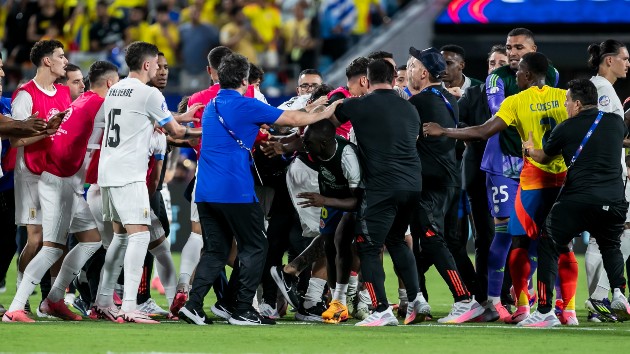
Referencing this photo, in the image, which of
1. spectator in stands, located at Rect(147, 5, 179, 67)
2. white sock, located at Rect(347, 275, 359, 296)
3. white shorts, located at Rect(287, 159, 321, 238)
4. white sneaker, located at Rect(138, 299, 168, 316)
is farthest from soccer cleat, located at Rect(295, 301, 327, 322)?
spectator in stands, located at Rect(147, 5, 179, 67)

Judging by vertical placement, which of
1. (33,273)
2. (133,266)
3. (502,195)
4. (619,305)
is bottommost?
(619,305)

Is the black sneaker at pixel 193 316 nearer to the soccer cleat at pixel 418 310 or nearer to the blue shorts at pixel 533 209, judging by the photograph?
the soccer cleat at pixel 418 310

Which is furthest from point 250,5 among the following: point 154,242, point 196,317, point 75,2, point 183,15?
point 196,317

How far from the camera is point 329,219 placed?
11297 mm

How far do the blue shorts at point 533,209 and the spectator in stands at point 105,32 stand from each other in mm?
11739

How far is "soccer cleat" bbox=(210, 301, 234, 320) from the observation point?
35.8 ft

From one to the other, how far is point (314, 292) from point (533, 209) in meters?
2.16

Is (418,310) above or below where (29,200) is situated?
below

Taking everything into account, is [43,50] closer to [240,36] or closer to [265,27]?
[240,36]

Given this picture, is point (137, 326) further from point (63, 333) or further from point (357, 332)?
point (357, 332)

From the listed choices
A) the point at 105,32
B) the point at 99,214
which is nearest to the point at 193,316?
the point at 99,214

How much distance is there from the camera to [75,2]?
72.8ft

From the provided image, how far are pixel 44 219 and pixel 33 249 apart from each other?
1.55 feet

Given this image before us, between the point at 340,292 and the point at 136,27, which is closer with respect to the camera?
the point at 340,292
